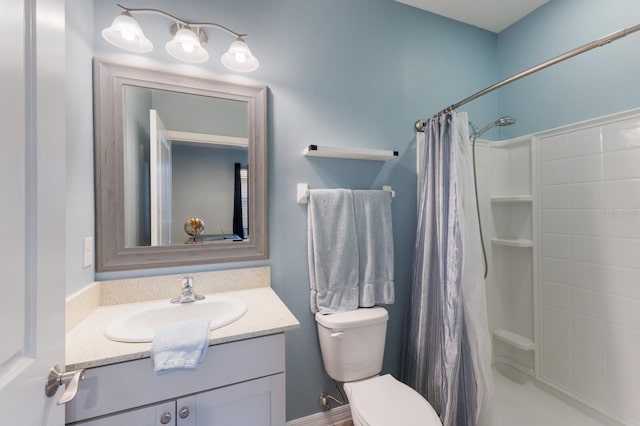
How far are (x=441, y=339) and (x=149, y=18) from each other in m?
2.16

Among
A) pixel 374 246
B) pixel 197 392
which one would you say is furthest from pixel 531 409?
pixel 197 392

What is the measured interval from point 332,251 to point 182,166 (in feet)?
2.95

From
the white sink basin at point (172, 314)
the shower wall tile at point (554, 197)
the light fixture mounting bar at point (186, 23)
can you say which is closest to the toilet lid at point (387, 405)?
the white sink basin at point (172, 314)

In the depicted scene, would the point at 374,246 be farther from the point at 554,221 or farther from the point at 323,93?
the point at 554,221

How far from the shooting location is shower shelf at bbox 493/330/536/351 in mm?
1955

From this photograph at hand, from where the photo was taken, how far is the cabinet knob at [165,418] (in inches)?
35.2

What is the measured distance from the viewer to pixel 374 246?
5.46 feet

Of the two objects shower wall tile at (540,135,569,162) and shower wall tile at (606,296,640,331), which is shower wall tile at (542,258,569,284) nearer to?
shower wall tile at (606,296,640,331)

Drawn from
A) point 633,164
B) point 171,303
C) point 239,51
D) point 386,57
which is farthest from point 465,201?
point 171,303

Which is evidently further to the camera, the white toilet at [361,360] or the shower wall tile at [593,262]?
the shower wall tile at [593,262]

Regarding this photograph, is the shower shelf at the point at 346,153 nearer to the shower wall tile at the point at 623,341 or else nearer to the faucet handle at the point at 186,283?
the faucet handle at the point at 186,283

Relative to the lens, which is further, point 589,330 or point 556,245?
point 556,245

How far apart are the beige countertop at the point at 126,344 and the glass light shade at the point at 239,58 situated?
114cm

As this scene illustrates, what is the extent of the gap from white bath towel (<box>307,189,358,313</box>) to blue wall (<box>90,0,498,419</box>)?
0.09m
